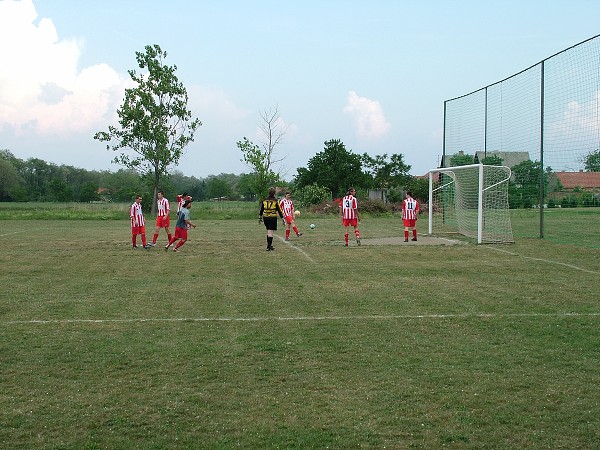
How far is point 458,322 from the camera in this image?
8.20 metres

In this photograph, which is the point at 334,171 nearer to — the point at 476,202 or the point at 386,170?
the point at 386,170

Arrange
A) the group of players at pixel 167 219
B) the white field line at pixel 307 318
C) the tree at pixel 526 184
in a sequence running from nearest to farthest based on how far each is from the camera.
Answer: the white field line at pixel 307 318 < the group of players at pixel 167 219 < the tree at pixel 526 184

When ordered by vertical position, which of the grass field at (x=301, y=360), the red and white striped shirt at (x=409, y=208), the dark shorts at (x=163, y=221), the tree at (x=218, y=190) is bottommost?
the grass field at (x=301, y=360)

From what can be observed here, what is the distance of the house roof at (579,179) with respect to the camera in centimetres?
1857

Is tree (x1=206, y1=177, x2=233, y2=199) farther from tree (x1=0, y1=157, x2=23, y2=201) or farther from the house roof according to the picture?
the house roof

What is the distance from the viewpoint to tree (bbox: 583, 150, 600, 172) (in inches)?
695

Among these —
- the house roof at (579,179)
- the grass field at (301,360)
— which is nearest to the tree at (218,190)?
the house roof at (579,179)

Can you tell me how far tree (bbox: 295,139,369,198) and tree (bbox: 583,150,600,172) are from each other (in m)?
46.5

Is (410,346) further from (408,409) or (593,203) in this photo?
(593,203)

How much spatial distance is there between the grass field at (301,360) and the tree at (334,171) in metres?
52.4

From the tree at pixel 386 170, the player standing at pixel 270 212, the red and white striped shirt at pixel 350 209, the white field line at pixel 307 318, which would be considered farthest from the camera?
the tree at pixel 386 170

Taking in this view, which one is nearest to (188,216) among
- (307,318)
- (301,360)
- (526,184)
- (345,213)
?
(345,213)

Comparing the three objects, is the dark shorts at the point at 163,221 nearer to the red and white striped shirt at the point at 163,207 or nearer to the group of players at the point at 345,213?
the red and white striped shirt at the point at 163,207

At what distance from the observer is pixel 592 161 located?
17859mm
